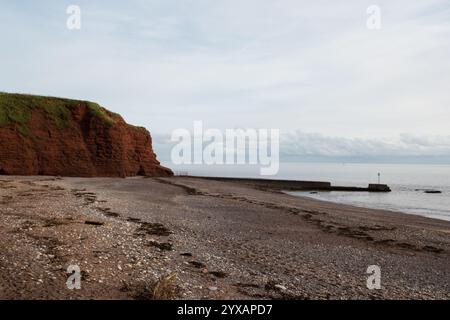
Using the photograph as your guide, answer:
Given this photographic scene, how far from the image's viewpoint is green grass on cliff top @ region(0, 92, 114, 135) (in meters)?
53.6

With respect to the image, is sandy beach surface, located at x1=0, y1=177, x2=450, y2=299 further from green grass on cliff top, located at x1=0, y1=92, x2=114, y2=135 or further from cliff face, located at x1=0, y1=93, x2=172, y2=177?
green grass on cliff top, located at x1=0, y1=92, x2=114, y2=135

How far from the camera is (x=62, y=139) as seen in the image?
188 feet

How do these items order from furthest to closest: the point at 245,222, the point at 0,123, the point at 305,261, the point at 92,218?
1. the point at 0,123
2. the point at 245,222
3. the point at 92,218
4. the point at 305,261

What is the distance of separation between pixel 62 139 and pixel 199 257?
5169cm

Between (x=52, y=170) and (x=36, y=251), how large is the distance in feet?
159

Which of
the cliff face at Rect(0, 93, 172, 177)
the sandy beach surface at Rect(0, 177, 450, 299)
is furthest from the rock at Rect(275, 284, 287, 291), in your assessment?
the cliff face at Rect(0, 93, 172, 177)

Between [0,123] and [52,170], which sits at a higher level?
[0,123]

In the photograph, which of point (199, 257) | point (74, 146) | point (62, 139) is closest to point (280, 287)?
point (199, 257)

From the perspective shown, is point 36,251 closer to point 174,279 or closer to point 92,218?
point 174,279

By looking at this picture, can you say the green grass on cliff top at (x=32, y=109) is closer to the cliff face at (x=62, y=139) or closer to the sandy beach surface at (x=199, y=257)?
the cliff face at (x=62, y=139)

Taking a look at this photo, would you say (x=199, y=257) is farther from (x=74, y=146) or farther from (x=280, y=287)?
(x=74, y=146)

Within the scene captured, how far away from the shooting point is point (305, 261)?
41.1ft
